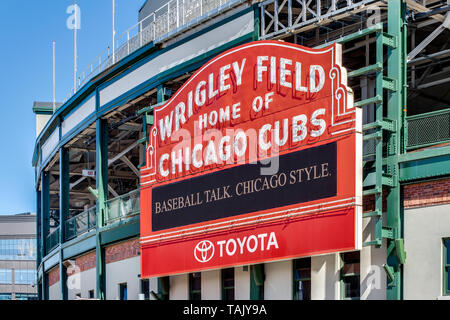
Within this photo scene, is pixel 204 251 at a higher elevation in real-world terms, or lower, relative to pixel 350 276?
higher

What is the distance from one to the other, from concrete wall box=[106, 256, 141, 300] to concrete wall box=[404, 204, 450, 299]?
41.2ft

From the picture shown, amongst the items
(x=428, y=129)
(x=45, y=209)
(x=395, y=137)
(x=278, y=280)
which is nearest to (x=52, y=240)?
(x=45, y=209)

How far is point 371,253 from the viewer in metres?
21.2

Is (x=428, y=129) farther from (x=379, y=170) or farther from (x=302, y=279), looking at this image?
(x=302, y=279)

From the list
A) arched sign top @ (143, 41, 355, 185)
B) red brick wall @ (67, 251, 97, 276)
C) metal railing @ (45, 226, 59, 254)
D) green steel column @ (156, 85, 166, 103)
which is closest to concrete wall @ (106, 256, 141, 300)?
red brick wall @ (67, 251, 97, 276)

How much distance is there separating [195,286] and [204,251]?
2262mm

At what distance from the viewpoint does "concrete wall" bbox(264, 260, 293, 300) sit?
76.7 ft

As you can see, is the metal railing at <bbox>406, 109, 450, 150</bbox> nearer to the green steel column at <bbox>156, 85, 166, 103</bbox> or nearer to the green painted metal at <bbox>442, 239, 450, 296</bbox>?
the green painted metal at <bbox>442, 239, 450, 296</bbox>

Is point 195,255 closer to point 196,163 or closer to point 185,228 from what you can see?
point 185,228

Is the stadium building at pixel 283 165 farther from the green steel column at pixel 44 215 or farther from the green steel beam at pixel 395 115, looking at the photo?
the green steel column at pixel 44 215

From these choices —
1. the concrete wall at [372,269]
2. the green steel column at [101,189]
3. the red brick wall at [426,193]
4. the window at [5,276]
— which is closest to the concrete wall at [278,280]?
the concrete wall at [372,269]

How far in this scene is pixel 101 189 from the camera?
34.1m

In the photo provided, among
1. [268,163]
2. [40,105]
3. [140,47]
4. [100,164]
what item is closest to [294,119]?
[268,163]

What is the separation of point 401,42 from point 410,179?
3.52m
